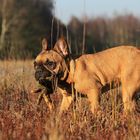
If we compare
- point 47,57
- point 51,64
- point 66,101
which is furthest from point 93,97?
point 47,57

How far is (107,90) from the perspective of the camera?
782 cm

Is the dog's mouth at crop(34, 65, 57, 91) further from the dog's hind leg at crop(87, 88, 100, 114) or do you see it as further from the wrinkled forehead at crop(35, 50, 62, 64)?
the dog's hind leg at crop(87, 88, 100, 114)

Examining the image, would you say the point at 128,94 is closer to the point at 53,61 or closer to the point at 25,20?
the point at 53,61

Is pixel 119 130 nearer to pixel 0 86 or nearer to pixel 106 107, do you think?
pixel 106 107

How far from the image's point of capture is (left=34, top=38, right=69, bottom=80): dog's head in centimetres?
727

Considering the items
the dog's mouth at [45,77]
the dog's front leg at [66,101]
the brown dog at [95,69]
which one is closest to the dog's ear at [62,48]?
the brown dog at [95,69]

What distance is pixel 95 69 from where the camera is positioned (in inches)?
305

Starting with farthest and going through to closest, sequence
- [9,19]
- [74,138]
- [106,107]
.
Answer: [9,19] → [106,107] → [74,138]

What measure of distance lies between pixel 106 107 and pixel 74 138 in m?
1.82

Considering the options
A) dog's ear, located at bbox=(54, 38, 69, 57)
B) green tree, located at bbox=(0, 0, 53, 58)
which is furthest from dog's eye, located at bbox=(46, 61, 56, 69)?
green tree, located at bbox=(0, 0, 53, 58)

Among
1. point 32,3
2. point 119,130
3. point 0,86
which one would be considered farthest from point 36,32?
point 119,130

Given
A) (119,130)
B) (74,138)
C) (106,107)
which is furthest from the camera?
(106,107)

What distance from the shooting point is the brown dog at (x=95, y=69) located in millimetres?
7387

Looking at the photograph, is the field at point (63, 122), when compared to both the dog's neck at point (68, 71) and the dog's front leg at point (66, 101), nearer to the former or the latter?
the dog's front leg at point (66, 101)
